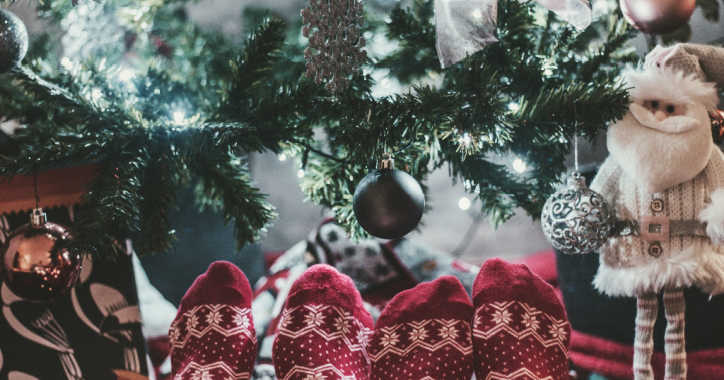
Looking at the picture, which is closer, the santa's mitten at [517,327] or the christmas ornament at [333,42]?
the christmas ornament at [333,42]

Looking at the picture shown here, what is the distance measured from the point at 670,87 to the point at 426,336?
0.41 meters

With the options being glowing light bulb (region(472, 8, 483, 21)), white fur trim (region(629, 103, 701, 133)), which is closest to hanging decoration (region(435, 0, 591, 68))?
glowing light bulb (region(472, 8, 483, 21))

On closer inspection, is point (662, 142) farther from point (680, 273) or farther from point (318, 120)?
point (318, 120)

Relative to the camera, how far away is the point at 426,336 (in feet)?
2.47

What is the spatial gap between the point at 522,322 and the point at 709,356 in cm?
35

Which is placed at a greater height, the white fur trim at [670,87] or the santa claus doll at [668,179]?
the white fur trim at [670,87]

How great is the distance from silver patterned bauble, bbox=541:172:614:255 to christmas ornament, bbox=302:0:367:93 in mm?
258

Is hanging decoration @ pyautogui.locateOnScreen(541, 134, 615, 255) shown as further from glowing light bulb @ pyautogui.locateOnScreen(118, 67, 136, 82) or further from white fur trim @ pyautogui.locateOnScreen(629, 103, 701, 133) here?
glowing light bulb @ pyautogui.locateOnScreen(118, 67, 136, 82)

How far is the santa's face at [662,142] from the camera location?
0.61 m

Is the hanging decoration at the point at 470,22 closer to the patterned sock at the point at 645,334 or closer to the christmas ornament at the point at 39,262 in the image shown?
the patterned sock at the point at 645,334

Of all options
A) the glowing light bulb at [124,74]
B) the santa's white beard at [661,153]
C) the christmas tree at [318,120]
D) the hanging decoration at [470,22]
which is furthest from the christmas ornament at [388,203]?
the glowing light bulb at [124,74]

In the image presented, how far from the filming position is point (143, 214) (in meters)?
0.66

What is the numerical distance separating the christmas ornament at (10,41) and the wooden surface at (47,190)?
0.16 metres

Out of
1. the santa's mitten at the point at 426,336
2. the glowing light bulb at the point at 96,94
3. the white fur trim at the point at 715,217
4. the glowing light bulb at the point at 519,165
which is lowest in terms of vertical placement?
the santa's mitten at the point at 426,336
